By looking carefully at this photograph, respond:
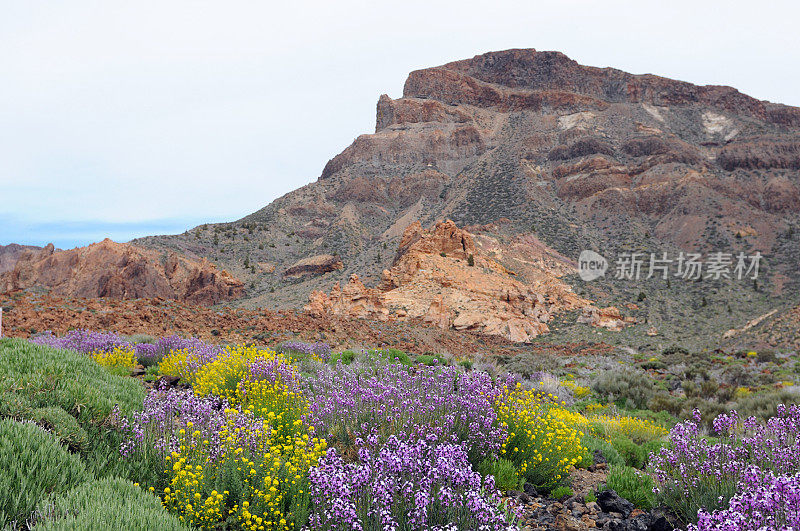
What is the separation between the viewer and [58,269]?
48.3 meters

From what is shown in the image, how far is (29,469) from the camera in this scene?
128 inches

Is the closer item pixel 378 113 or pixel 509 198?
pixel 509 198


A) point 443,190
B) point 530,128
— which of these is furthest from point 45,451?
point 530,128

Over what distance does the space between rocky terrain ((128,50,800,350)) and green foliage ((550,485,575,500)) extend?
126 feet

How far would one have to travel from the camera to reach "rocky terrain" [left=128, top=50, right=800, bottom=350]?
52344 millimetres

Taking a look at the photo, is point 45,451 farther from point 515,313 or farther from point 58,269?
point 58,269

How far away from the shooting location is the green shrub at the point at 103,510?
2.68 m

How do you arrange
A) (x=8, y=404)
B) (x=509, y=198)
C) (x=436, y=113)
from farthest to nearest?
(x=436, y=113), (x=509, y=198), (x=8, y=404)

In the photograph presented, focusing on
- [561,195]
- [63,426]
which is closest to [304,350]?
[63,426]

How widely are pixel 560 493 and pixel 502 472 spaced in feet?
2.92

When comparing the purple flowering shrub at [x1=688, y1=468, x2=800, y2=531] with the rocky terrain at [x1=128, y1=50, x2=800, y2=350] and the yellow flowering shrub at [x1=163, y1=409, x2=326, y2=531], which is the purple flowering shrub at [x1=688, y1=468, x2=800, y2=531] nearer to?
the yellow flowering shrub at [x1=163, y1=409, x2=326, y2=531]

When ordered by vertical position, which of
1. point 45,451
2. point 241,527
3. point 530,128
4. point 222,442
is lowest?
point 241,527

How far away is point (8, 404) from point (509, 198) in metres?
69.9

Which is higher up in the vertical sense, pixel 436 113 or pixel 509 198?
pixel 436 113
